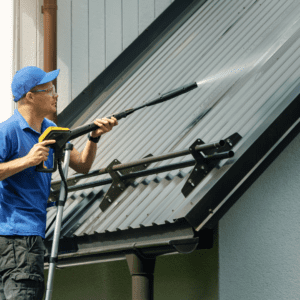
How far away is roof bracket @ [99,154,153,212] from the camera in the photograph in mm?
4742

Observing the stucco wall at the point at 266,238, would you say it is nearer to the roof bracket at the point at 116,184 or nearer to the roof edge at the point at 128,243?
the roof edge at the point at 128,243

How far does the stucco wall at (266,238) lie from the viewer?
13.0ft

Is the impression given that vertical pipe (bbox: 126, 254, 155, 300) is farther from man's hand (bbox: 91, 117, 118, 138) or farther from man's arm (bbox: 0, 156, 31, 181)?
man's arm (bbox: 0, 156, 31, 181)

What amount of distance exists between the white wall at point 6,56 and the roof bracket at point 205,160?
382 cm

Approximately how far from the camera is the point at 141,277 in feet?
13.4

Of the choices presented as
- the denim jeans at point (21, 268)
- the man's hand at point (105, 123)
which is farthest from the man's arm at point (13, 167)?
the man's hand at point (105, 123)

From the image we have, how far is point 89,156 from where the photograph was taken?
161 inches

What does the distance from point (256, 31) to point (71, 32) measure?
9.66 feet

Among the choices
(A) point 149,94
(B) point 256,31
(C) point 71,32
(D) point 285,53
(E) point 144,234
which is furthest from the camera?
(C) point 71,32

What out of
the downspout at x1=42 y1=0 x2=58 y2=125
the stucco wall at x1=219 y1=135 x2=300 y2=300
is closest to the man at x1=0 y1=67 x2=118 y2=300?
the stucco wall at x1=219 y1=135 x2=300 y2=300

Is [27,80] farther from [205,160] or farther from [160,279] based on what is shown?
[160,279]

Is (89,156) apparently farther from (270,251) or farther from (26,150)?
(270,251)

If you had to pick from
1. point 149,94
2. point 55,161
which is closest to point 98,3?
point 149,94

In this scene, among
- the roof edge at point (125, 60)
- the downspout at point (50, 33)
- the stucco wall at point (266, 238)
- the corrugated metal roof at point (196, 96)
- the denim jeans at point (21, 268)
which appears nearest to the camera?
the denim jeans at point (21, 268)
